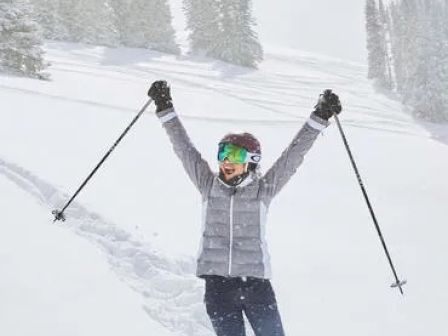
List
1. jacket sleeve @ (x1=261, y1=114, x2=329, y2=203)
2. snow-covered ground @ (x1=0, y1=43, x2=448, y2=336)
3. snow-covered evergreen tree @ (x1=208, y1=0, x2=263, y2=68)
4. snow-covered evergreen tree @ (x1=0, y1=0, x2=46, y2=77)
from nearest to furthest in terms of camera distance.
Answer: jacket sleeve @ (x1=261, y1=114, x2=329, y2=203)
snow-covered ground @ (x1=0, y1=43, x2=448, y2=336)
snow-covered evergreen tree @ (x1=0, y1=0, x2=46, y2=77)
snow-covered evergreen tree @ (x1=208, y1=0, x2=263, y2=68)

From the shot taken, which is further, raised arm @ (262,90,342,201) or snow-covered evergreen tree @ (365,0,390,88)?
snow-covered evergreen tree @ (365,0,390,88)

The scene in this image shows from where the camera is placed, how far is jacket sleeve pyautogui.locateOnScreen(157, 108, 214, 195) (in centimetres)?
419

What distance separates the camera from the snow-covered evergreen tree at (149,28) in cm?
6138

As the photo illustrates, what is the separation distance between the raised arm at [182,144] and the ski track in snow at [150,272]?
9.97 ft

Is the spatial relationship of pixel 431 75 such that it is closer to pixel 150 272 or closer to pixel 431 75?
pixel 431 75

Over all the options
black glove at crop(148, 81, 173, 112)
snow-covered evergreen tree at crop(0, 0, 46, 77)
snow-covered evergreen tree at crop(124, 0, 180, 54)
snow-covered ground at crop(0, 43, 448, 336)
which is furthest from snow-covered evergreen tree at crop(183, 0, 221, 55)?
black glove at crop(148, 81, 173, 112)

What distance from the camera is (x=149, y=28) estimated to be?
202ft

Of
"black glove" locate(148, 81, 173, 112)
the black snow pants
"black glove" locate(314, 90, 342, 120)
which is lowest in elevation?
the black snow pants

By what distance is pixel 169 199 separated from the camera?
11711 mm

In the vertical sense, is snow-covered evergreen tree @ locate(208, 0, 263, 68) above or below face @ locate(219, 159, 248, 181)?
below

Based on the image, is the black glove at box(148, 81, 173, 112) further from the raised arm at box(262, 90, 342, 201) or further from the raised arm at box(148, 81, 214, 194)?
the raised arm at box(262, 90, 342, 201)

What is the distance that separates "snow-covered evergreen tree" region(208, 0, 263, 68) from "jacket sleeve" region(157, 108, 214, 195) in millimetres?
56595

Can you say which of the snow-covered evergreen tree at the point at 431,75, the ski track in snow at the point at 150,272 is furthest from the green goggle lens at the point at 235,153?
the snow-covered evergreen tree at the point at 431,75

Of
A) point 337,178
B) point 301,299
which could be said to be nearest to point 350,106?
point 337,178
